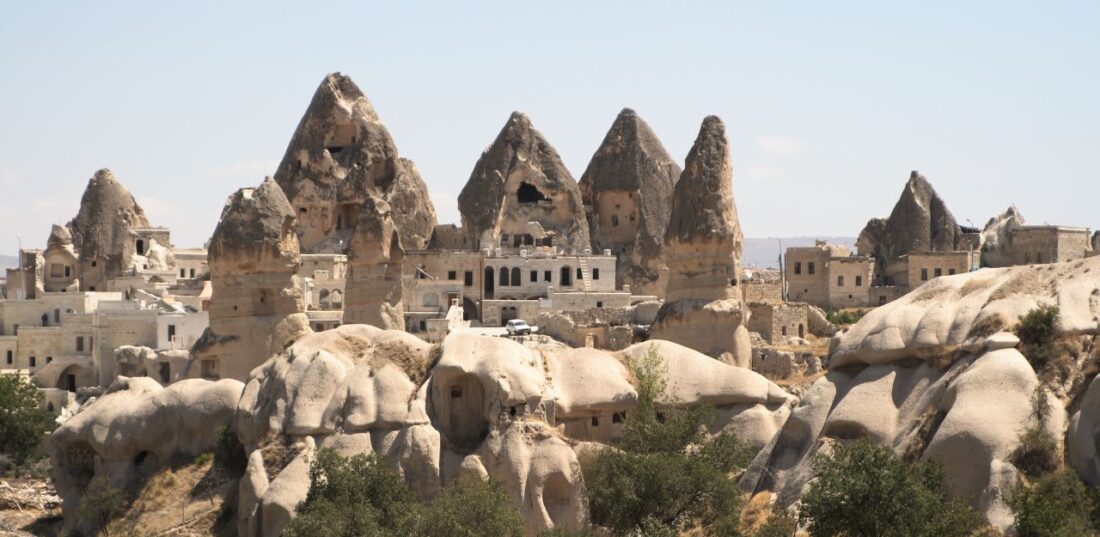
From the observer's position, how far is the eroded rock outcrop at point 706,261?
7031cm

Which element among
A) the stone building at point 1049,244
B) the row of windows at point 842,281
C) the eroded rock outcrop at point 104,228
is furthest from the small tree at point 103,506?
A: the eroded rock outcrop at point 104,228

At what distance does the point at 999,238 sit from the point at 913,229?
24.2 ft

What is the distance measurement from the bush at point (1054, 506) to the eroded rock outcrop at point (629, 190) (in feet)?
209

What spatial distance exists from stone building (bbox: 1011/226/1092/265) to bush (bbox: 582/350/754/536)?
1577 inches

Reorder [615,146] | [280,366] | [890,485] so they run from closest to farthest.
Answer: [890,485], [280,366], [615,146]

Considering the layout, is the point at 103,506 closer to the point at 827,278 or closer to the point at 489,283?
the point at 489,283

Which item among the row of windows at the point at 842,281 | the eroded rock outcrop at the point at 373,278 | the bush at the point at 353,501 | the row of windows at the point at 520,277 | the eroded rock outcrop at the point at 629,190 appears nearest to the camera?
the bush at the point at 353,501

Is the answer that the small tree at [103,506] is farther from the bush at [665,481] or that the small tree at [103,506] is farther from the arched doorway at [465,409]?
the bush at [665,481]

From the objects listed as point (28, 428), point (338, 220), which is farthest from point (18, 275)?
point (28, 428)

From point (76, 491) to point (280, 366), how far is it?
7.44 metres

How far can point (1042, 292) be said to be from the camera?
50688mm

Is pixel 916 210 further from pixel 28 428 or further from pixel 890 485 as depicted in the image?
pixel 890 485

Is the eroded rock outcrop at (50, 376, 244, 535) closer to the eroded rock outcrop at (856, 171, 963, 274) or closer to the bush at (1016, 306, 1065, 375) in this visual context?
Answer: the bush at (1016, 306, 1065, 375)

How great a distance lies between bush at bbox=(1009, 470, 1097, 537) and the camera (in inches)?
1688
